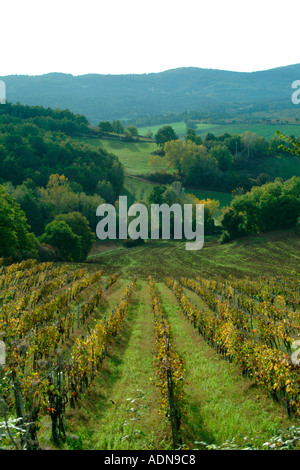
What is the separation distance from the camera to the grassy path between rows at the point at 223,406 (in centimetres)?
796

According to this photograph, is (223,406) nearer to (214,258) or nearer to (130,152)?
(214,258)

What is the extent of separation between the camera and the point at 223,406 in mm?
9305

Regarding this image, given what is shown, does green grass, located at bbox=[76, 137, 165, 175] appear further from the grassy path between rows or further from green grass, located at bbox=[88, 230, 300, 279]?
the grassy path between rows

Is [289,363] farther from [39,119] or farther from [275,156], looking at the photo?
[39,119]

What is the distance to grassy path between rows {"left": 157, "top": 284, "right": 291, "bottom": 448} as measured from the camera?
26.1 ft

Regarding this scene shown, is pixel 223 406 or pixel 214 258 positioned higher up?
pixel 223 406

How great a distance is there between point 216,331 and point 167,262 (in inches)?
1468

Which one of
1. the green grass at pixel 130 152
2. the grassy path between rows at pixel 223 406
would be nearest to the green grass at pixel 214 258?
the grassy path between rows at pixel 223 406

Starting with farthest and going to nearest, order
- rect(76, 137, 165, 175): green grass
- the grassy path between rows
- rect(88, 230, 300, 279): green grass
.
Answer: rect(76, 137, 165, 175): green grass
rect(88, 230, 300, 279): green grass
the grassy path between rows

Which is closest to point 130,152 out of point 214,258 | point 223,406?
point 214,258

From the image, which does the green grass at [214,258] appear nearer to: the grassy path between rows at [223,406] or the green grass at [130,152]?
the grassy path between rows at [223,406]

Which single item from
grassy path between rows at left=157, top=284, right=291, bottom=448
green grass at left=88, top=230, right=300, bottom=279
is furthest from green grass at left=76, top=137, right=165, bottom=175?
grassy path between rows at left=157, top=284, right=291, bottom=448

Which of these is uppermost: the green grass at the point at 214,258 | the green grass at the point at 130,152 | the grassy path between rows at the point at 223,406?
the green grass at the point at 130,152

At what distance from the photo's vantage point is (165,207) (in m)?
80.9
